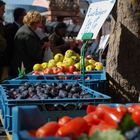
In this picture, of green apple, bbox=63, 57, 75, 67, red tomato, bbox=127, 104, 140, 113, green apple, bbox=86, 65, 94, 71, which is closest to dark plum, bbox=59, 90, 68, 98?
red tomato, bbox=127, 104, 140, 113

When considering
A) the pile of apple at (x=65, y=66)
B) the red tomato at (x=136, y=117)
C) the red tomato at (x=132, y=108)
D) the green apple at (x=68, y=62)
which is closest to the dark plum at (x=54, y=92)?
the red tomato at (x=132, y=108)

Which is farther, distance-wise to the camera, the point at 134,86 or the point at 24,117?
the point at 134,86

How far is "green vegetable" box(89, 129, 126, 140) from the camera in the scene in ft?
6.42

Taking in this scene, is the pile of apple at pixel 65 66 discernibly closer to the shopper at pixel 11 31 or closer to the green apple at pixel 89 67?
the green apple at pixel 89 67

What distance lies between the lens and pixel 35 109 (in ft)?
8.20

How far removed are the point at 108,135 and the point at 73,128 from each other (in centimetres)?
23

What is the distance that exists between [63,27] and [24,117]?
20.6ft

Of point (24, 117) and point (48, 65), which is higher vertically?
point (24, 117)

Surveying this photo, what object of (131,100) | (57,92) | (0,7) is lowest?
(131,100)

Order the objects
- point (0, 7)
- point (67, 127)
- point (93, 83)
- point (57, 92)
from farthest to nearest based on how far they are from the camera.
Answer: point (0, 7) < point (93, 83) < point (57, 92) < point (67, 127)

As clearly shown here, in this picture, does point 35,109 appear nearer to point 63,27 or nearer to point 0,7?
point 0,7

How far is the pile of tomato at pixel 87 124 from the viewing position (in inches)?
83.8

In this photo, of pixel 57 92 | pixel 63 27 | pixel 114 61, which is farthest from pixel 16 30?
pixel 57 92

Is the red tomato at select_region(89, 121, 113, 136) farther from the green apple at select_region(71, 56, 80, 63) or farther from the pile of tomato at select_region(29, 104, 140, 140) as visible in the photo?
the green apple at select_region(71, 56, 80, 63)
